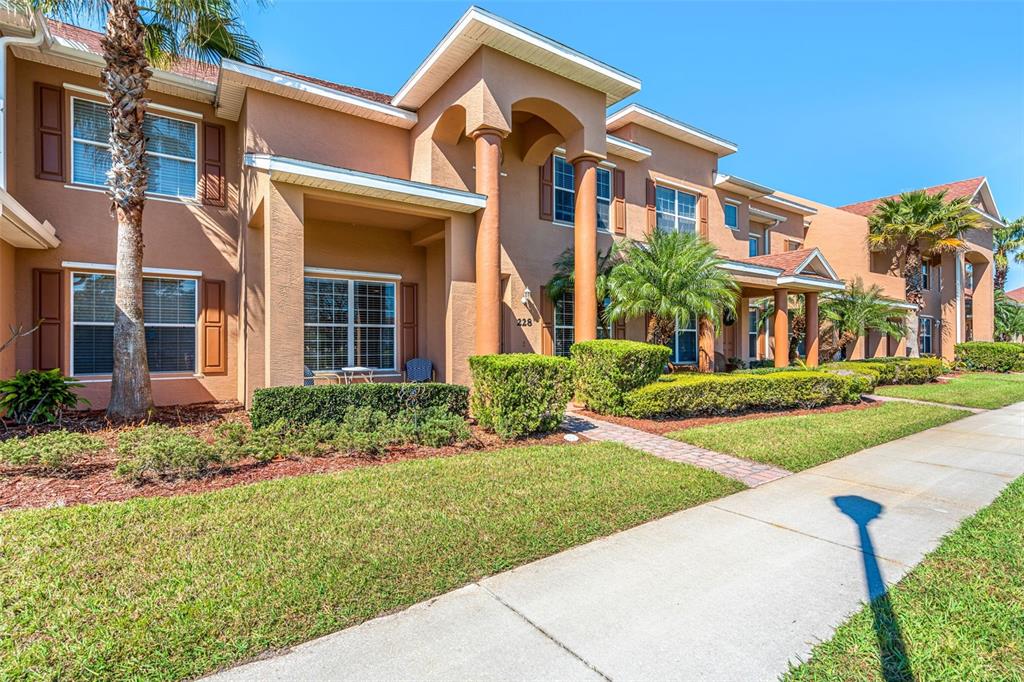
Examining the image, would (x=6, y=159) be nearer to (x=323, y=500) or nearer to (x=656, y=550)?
(x=323, y=500)

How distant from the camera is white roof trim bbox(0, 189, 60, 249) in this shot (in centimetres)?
714

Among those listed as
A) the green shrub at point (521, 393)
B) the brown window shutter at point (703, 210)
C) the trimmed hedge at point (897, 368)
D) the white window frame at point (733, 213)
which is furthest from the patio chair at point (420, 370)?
the white window frame at point (733, 213)

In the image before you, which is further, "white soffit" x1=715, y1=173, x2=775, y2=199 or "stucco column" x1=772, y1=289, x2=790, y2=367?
"white soffit" x1=715, y1=173, x2=775, y2=199

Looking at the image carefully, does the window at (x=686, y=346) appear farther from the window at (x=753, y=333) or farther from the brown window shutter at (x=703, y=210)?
the window at (x=753, y=333)

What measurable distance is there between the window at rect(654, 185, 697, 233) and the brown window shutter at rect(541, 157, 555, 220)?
4306mm

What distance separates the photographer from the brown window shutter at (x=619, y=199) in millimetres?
14711

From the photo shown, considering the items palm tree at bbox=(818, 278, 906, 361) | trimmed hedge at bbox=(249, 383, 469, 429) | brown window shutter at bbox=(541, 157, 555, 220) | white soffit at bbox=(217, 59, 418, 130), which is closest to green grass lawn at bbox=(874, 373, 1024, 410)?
palm tree at bbox=(818, 278, 906, 361)

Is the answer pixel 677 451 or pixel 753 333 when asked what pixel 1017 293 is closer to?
pixel 753 333

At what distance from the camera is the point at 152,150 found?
10.5 m

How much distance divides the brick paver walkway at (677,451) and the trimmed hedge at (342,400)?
7.70 ft

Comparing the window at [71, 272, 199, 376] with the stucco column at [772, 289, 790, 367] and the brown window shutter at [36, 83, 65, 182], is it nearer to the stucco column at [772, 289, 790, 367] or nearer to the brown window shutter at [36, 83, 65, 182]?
the brown window shutter at [36, 83, 65, 182]

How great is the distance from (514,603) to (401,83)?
12015 mm

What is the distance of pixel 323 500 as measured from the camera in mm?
4938

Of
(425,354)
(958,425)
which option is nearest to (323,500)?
(425,354)
